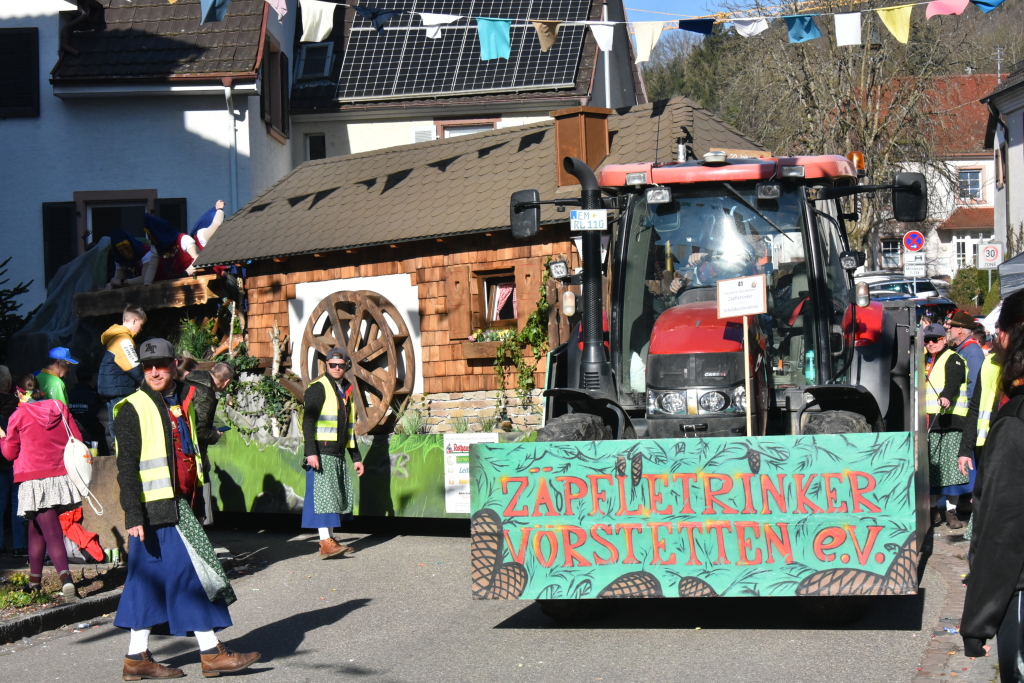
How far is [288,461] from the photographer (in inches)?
518

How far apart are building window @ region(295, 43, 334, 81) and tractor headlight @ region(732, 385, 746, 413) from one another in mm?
19339

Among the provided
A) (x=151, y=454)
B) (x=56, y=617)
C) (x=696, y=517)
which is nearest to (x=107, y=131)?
(x=56, y=617)

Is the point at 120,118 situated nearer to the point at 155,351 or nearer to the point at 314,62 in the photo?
the point at 314,62

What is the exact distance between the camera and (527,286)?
15195 mm

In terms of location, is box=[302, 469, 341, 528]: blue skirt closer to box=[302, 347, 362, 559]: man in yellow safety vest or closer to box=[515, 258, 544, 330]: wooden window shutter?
box=[302, 347, 362, 559]: man in yellow safety vest

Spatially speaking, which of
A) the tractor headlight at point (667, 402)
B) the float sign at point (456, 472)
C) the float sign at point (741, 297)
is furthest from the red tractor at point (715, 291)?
the float sign at point (456, 472)

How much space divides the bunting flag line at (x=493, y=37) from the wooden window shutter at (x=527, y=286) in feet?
9.07

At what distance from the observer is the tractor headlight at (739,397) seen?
7598 mm

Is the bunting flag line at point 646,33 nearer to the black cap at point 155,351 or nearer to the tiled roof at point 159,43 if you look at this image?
the black cap at point 155,351

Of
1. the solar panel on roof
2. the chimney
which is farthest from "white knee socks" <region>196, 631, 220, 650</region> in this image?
the solar panel on roof

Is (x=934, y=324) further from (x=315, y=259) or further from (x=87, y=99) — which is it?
(x=87, y=99)

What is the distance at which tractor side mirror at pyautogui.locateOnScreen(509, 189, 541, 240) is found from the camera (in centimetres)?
873

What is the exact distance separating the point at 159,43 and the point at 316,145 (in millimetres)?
4633

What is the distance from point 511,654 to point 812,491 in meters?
1.94
